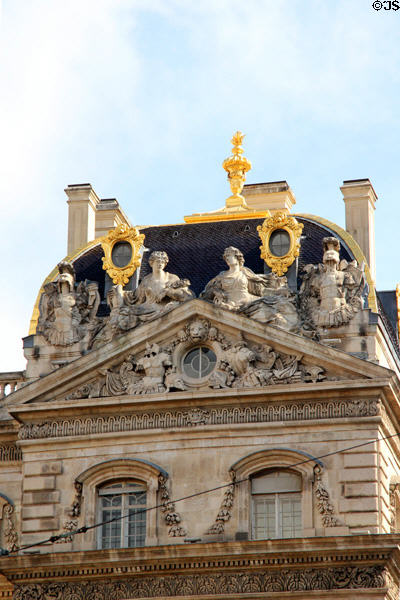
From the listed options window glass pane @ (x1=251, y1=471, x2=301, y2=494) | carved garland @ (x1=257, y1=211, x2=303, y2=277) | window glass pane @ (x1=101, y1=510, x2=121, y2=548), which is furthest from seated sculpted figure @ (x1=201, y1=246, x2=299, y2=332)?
window glass pane @ (x1=101, y1=510, x2=121, y2=548)

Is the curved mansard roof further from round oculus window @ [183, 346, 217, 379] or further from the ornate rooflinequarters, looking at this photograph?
round oculus window @ [183, 346, 217, 379]

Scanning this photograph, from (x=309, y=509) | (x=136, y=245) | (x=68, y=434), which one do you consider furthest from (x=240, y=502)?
(x=136, y=245)

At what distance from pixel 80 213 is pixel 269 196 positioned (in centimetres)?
603

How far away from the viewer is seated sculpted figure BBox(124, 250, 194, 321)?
45.7 meters

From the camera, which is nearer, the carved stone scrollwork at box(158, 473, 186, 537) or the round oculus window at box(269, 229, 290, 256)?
the carved stone scrollwork at box(158, 473, 186, 537)

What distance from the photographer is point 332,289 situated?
1768 inches

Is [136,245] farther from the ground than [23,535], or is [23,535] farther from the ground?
[136,245]

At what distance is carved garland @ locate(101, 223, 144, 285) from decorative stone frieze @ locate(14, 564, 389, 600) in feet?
29.6

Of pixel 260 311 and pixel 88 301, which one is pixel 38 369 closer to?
pixel 88 301

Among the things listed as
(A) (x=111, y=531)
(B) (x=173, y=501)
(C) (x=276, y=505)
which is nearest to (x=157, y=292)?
(B) (x=173, y=501)

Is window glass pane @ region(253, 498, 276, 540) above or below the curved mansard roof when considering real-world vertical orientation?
below

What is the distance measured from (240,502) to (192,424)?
243 centimetres

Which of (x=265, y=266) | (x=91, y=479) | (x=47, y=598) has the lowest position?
(x=47, y=598)

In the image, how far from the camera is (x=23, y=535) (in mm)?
44219
